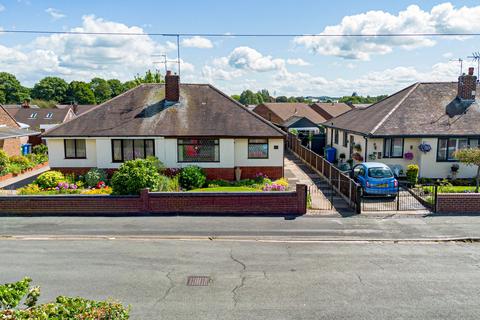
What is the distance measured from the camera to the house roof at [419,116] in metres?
22.8

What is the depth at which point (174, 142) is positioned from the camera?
23078 millimetres

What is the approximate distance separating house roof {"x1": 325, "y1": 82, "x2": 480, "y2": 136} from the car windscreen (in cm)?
355

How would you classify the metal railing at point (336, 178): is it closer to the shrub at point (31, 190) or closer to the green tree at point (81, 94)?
the shrub at point (31, 190)

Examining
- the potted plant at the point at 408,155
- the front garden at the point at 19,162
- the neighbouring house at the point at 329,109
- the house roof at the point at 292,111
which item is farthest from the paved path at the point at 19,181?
the neighbouring house at the point at 329,109

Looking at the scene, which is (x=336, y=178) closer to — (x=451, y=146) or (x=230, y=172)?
(x=230, y=172)

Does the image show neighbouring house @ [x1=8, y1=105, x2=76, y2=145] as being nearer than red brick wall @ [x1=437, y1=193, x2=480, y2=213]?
No

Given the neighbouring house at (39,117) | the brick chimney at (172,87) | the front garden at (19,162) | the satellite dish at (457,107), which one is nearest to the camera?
the satellite dish at (457,107)

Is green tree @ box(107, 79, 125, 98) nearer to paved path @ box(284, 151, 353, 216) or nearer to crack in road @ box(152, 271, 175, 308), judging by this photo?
paved path @ box(284, 151, 353, 216)

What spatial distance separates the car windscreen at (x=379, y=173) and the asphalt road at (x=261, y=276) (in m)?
6.05

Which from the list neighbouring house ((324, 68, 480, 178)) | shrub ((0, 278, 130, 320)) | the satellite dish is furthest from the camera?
the satellite dish

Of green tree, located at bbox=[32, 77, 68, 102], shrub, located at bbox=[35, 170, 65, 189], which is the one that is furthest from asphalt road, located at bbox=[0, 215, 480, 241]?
green tree, located at bbox=[32, 77, 68, 102]

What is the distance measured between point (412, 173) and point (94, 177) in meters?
17.9

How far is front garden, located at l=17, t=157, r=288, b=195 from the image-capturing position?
17.4 metres

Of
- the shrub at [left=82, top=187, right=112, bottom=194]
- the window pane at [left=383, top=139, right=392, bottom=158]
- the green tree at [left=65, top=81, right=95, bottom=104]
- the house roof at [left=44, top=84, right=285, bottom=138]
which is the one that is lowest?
the shrub at [left=82, top=187, right=112, bottom=194]
